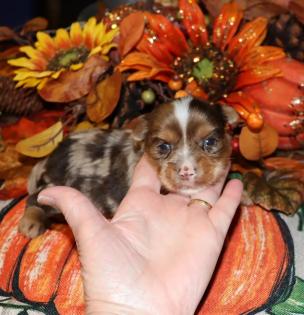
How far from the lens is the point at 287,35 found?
119 inches

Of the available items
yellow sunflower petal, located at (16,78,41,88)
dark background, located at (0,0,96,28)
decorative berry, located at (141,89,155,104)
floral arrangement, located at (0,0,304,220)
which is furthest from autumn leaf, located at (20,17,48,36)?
dark background, located at (0,0,96,28)

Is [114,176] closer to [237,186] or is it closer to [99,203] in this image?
[99,203]

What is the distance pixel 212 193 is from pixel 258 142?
1.82 ft

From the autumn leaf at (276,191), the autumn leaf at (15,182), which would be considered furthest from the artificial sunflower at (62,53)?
the autumn leaf at (276,191)

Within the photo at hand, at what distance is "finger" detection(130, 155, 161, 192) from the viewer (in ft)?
7.79

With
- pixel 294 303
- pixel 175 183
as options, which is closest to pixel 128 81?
pixel 175 183

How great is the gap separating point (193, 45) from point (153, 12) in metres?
0.40

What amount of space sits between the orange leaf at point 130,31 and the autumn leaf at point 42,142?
0.58m

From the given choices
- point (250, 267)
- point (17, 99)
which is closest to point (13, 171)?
point (17, 99)

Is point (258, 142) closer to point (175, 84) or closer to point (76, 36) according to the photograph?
point (175, 84)

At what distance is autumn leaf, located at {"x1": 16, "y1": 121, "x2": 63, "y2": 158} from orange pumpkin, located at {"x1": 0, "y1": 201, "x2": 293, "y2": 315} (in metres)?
0.45

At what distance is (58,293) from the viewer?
218 centimetres

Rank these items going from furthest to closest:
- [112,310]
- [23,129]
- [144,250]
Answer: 1. [23,129]
2. [144,250]
3. [112,310]

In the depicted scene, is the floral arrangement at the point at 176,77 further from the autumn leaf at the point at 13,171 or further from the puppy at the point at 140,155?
the puppy at the point at 140,155
